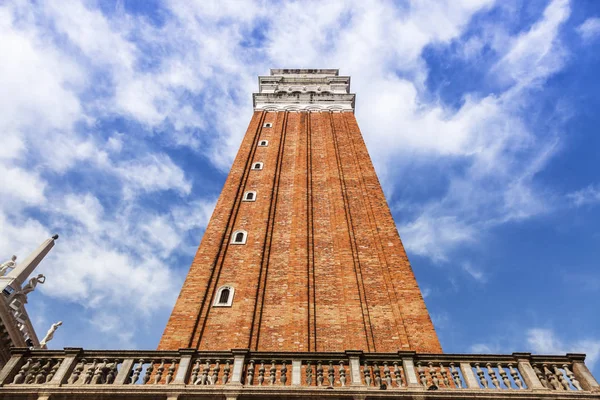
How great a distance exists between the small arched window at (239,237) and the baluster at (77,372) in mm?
8587

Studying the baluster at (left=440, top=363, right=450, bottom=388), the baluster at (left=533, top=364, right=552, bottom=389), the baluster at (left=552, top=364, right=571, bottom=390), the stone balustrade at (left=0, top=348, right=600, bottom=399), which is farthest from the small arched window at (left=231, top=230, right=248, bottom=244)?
the baluster at (left=552, top=364, right=571, bottom=390)

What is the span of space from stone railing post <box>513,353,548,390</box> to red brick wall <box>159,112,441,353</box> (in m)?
3.42

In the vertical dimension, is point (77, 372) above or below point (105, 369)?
below

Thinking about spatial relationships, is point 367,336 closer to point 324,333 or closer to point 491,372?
point 324,333

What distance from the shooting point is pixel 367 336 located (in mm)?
13734

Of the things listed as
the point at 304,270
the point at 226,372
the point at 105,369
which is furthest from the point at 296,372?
the point at 304,270

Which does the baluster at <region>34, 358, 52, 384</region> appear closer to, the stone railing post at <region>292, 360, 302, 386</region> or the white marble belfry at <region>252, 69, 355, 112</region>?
the stone railing post at <region>292, 360, 302, 386</region>

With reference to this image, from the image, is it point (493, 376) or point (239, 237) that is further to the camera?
point (239, 237)

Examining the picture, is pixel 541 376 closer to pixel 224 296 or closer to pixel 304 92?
pixel 224 296

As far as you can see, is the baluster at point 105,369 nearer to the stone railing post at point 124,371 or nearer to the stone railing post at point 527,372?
the stone railing post at point 124,371

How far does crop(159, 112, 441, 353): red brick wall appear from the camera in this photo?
13.7 m

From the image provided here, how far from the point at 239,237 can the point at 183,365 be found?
898 centimetres

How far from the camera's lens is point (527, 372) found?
9.72 meters

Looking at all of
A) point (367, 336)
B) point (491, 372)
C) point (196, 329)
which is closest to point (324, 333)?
point (367, 336)
